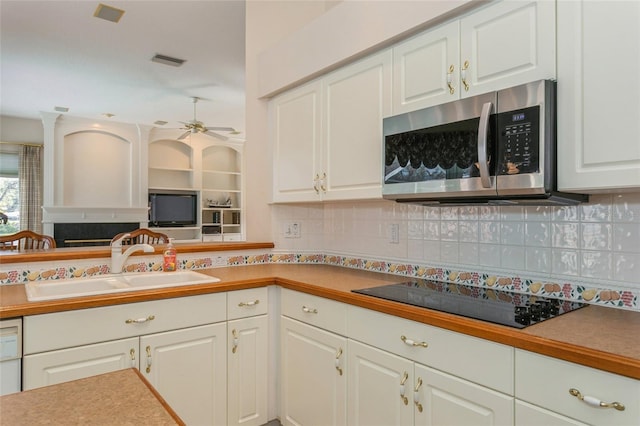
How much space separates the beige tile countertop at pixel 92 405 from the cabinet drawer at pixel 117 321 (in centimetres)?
98

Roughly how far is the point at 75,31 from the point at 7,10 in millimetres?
488

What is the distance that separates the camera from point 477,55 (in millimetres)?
1570

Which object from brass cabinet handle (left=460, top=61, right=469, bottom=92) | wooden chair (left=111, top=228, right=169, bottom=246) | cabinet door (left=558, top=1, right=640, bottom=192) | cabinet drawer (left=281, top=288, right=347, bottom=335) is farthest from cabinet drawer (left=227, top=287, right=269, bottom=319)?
cabinet door (left=558, top=1, right=640, bottom=192)

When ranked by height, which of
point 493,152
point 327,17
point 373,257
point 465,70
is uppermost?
point 327,17

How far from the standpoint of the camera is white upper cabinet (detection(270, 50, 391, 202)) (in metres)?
2.02

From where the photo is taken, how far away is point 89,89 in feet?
16.9

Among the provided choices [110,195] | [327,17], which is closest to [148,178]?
[110,195]

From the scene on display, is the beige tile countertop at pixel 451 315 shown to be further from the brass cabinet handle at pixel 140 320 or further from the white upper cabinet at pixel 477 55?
the white upper cabinet at pixel 477 55

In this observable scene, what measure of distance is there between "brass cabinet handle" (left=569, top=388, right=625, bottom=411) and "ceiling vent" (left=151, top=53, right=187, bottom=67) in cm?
438

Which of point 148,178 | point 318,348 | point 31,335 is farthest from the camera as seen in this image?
point 148,178

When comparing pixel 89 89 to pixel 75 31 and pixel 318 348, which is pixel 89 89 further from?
pixel 318 348

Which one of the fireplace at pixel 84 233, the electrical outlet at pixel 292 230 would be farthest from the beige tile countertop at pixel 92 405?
the fireplace at pixel 84 233

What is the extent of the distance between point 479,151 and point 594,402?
0.83 meters

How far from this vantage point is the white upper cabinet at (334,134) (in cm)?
202
